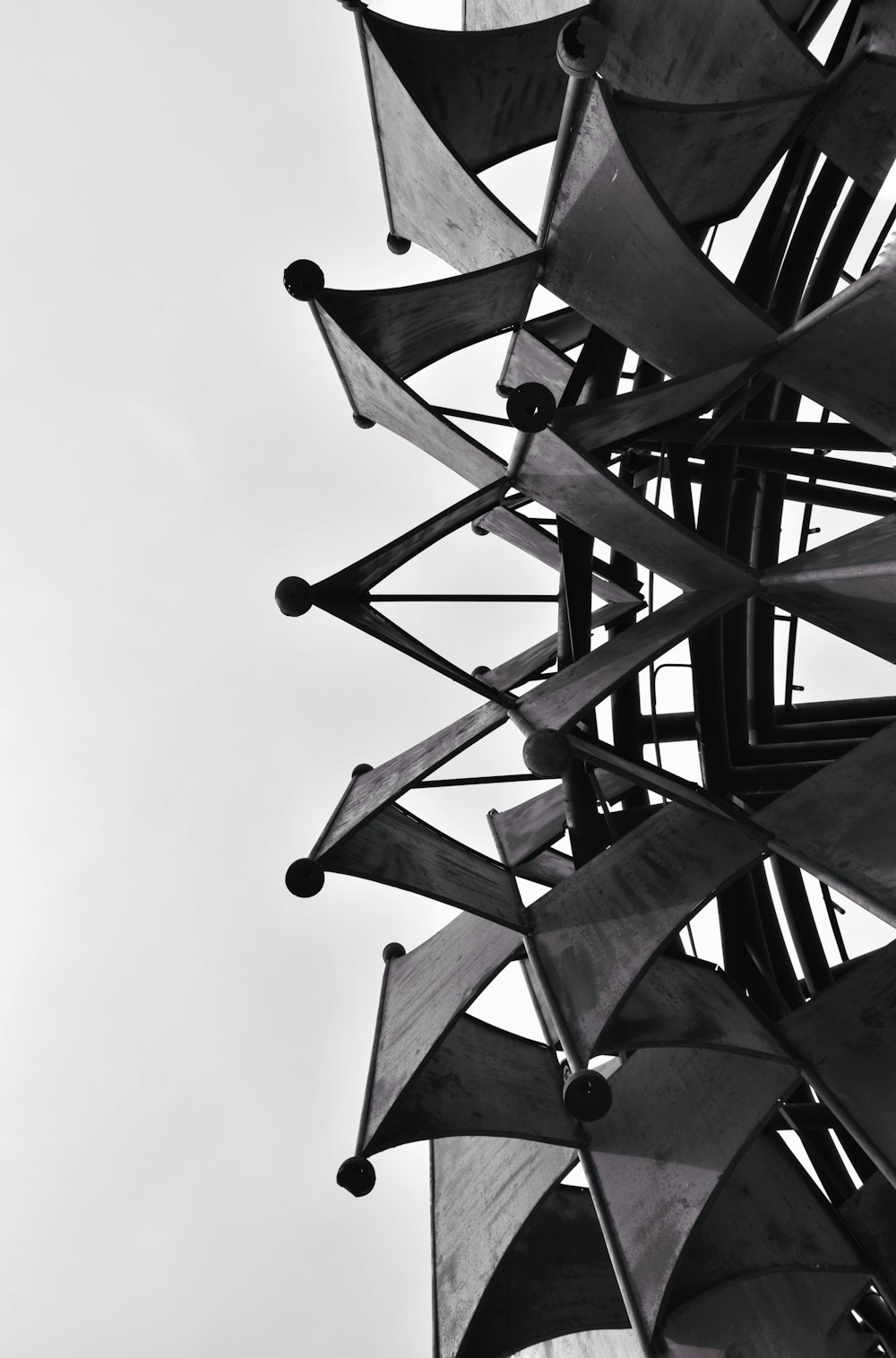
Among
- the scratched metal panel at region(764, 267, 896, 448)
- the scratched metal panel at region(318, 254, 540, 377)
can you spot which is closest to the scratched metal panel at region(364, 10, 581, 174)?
the scratched metal panel at region(318, 254, 540, 377)

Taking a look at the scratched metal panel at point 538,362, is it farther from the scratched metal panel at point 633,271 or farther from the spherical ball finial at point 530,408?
the spherical ball finial at point 530,408

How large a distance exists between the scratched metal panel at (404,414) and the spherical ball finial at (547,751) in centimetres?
250

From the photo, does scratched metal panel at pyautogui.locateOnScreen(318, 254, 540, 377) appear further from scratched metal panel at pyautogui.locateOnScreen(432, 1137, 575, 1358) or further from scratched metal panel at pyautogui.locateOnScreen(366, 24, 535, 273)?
scratched metal panel at pyautogui.locateOnScreen(432, 1137, 575, 1358)

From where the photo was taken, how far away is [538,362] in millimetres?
11422

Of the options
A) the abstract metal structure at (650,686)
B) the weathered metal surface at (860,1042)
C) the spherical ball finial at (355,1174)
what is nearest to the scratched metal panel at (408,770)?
the abstract metal structure at (650,686)

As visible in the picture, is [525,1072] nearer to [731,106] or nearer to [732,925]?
[732,925]

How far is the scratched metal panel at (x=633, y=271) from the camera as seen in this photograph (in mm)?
7883

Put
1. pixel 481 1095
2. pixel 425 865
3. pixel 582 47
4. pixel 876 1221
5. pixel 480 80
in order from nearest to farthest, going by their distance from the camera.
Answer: pixel 582 47 < pixel 481 1095 < pixel 876 1221 < pixel 425 865 < pixel 480 80

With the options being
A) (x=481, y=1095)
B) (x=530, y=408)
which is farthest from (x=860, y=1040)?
(x=530, y=408)

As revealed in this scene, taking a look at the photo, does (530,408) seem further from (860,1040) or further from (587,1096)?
(860,1040)

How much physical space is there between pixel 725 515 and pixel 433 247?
13.8 feet

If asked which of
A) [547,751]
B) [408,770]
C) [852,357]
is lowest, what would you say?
[408,770]

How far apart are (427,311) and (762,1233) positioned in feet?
26.4

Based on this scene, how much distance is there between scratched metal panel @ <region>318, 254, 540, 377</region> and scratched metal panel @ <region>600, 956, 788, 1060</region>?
5.45m
